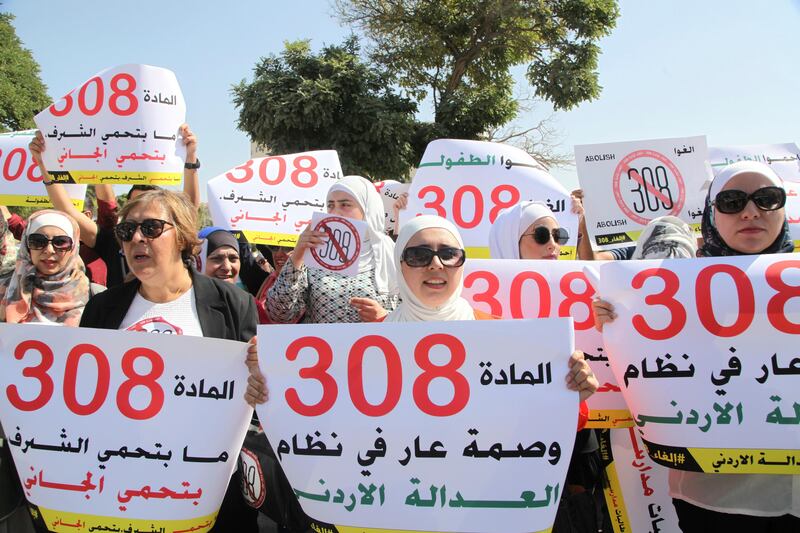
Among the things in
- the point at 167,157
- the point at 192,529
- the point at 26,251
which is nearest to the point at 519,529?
the point at 192,529

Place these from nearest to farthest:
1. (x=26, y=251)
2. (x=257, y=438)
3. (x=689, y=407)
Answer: (x=689, y=407) → (x=257, y=438) → (x=26, y=251)

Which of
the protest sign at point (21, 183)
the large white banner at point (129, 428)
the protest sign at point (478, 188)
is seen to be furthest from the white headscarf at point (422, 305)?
the protest sign at point (21, 183)

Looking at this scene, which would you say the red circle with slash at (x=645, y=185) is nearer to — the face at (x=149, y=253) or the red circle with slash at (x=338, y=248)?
the red circle with slash at (x=338, y=248)

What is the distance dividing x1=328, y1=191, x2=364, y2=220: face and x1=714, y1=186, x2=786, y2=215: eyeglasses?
6.62 feet

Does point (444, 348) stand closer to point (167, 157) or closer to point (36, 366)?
point (36, 366)

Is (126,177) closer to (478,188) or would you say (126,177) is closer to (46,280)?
(46,280)

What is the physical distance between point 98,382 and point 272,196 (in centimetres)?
287

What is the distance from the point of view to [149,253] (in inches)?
104

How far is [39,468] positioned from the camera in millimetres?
2453

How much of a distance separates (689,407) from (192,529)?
1.86 m

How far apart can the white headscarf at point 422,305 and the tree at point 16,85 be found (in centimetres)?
3280

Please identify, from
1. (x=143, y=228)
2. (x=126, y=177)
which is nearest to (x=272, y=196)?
(x=126, y=177)

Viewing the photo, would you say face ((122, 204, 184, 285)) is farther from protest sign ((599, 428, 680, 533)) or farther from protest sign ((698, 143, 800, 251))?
protest sign ((698, 143, 800, 251))

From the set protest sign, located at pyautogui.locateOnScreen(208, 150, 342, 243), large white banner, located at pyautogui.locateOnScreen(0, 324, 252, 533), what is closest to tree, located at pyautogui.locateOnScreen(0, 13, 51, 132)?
protest sign, located at pyautogui.locateOnScreen(208, 150, 342, 243)
